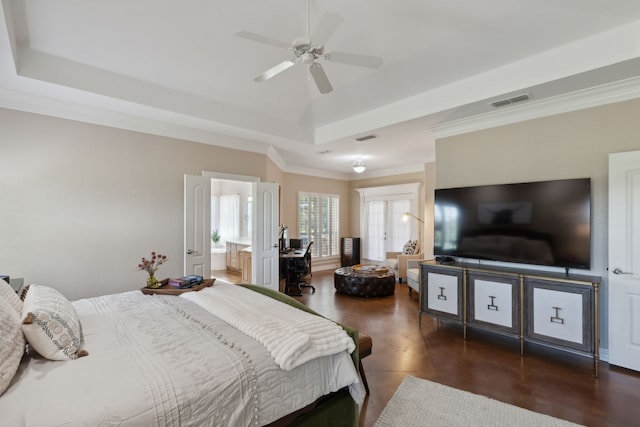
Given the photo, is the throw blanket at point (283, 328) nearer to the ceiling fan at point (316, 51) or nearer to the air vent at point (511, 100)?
the ceiling fan at point (316, 51)

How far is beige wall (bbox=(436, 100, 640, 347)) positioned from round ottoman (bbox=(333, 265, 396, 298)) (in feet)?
7.27

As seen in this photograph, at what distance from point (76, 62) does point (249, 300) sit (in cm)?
300

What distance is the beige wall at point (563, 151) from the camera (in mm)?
3014

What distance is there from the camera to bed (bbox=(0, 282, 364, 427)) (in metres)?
1.13

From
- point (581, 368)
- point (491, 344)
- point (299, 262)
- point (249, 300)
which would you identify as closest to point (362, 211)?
point (299, 262)

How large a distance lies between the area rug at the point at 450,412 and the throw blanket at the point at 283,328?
92cm

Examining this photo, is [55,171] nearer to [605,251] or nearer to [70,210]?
[70,210]

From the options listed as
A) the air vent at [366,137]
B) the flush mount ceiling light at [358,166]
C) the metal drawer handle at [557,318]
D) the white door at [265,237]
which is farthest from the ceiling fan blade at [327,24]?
the flush mount ceiling light at [358,166]

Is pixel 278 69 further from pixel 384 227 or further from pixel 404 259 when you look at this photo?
pixel 384 227

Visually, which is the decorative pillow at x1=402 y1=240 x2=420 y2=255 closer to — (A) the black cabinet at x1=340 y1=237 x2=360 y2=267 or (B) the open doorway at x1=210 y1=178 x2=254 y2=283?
(A) the black cabinet at x1=340 y1=237 x2=360 y2=267

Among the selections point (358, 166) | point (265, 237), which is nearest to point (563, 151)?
point (358, 166)

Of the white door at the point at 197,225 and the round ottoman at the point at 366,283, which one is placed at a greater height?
the white door at the point at 197,225

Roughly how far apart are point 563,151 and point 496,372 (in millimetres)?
2410

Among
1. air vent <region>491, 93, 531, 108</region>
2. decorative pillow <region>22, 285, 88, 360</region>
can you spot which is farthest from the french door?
decorative pillow <region>22, 285, 88, 360</region>
